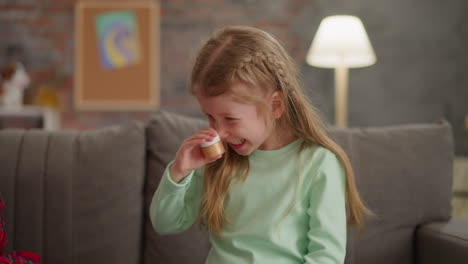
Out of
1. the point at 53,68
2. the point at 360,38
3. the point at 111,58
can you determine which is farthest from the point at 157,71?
the point at 360,38

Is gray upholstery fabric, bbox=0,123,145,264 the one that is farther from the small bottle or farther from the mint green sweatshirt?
the small bottle

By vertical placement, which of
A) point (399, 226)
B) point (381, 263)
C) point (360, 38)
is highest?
point (360, 38)

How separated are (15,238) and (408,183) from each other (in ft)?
4.04

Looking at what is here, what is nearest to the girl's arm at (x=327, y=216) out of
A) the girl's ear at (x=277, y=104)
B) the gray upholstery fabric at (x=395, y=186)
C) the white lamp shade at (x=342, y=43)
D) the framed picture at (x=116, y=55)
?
the girl's ear at (x=277, y=104)

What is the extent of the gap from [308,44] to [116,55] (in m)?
1.46

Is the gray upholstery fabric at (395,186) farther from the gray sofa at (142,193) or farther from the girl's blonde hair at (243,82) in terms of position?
the girl's blonde hair at (243,82)

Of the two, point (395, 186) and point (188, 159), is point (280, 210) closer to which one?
point (188, 159)

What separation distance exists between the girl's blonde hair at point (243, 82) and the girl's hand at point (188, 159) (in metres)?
0.08

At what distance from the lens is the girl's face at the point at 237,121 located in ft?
3.84

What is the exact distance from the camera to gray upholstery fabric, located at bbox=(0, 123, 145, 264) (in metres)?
1.58

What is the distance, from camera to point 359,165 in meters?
1.70

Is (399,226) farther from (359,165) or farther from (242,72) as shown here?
(242,72)

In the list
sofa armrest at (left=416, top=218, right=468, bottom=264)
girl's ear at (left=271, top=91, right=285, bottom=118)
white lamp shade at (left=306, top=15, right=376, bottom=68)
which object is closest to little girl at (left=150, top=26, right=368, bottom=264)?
girl's ear at (left=271, top=91, right=285, bottom=118)

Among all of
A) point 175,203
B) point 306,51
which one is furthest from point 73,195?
point 306,51
